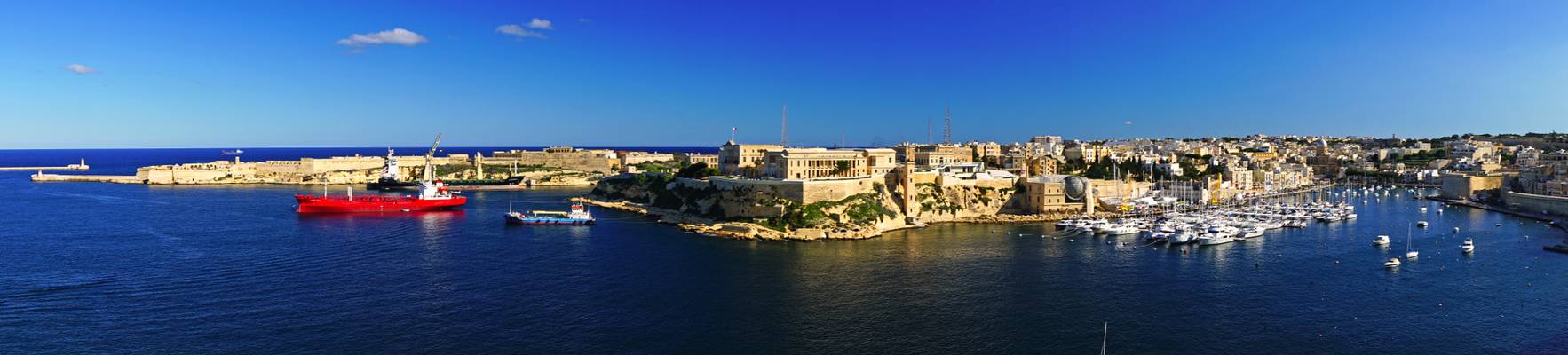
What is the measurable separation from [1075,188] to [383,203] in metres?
36.1

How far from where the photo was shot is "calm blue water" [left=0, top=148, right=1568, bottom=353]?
16.5 meters

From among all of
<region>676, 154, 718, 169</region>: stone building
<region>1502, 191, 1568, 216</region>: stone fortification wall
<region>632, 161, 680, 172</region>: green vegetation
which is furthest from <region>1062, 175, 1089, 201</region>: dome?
<region>632, 161, 680, 172</region>: green vegetation

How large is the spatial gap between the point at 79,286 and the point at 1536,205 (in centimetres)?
6043

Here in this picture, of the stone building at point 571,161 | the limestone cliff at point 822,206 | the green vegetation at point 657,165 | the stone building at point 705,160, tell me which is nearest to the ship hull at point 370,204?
the limestone cliff at point 822,206

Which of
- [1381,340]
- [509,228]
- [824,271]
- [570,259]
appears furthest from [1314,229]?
[509,228]

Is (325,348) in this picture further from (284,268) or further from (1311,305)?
(1311,305)

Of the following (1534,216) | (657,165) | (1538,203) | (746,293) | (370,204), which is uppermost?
(657,165)

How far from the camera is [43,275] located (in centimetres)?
2202

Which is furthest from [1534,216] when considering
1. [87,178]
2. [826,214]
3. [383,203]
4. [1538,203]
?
[87,178]

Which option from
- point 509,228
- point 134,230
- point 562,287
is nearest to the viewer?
point 562,287

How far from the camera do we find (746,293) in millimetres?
21203

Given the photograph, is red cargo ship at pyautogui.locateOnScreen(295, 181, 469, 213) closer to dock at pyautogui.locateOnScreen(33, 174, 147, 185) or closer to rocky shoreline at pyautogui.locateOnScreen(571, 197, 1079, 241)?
rocky shoreline at pyautogui.locateOnScreen(571, 197, 1079, 241)

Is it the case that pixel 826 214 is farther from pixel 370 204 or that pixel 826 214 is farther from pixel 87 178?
pixel 87 178

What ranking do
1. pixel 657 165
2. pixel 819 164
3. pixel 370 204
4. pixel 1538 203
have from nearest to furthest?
pixel 819 164
pixel 1538 203
pixel 370 204
pixel 657 165
